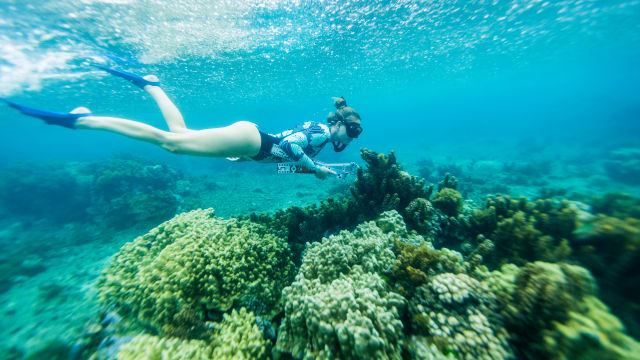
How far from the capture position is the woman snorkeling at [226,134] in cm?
367

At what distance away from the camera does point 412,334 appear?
2244mm

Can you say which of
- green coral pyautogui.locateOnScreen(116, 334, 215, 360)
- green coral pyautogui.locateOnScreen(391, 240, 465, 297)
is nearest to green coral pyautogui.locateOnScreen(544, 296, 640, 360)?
green coral pyautogui.locateOnScreen(391, 240, 465, 297)

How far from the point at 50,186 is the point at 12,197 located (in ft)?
6.87

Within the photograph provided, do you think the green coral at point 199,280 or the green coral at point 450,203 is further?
the green coral at point 450,203

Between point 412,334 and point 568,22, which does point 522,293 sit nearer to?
point 412,334

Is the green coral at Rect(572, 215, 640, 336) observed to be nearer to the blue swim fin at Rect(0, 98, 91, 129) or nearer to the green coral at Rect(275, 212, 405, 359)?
→ the green coral at Rect(275, 212, 405, 359)

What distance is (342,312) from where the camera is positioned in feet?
7.41

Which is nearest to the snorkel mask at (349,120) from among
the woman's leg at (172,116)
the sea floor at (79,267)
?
the woman's leg at (172,116)

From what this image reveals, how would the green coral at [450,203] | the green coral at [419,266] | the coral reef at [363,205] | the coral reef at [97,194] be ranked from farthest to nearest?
the coral reef at [97,194], the coral reef at [363,205], the green coral at [450,203], the green coral at [419,266]

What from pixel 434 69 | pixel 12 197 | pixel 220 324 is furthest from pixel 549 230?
pixel 434 69

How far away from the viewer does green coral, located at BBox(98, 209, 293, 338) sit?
9.78 feet

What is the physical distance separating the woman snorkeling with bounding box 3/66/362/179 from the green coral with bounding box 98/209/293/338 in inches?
60.1

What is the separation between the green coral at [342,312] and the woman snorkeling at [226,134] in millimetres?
1876

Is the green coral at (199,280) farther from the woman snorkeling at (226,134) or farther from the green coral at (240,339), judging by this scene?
the woman snorkeling at (226,134)
